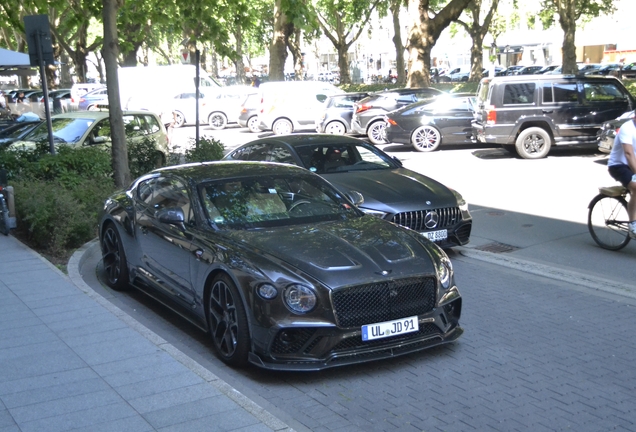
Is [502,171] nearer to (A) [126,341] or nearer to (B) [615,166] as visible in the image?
(B) [615,166]

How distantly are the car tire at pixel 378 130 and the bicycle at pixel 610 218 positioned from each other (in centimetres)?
1473

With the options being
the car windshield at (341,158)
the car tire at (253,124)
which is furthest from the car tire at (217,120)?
the car windshield at (341,158)

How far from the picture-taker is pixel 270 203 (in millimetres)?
7008

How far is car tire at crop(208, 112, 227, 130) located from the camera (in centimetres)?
3319

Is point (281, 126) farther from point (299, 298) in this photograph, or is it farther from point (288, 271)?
point (299, 298)

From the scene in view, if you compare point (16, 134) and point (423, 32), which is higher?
point (423, 32)

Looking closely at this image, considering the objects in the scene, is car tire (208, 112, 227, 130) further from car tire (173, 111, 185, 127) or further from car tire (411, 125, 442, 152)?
car tire (411, 125, 442, 152)

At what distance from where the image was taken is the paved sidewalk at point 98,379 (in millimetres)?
4637

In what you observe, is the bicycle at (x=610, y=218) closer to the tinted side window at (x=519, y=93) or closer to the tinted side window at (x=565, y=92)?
the tinted side window at (x=519, y=93)

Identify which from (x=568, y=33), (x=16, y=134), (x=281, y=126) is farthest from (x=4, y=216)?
(x=568, y=33)

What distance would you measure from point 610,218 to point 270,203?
16.3 feet

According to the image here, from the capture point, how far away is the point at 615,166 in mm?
9289

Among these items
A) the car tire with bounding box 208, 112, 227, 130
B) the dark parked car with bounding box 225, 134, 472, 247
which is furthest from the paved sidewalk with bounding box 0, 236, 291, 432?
the car tire with bounding box 208, 112, 227, 130

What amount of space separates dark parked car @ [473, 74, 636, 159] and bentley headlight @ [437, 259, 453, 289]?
1362 cm
